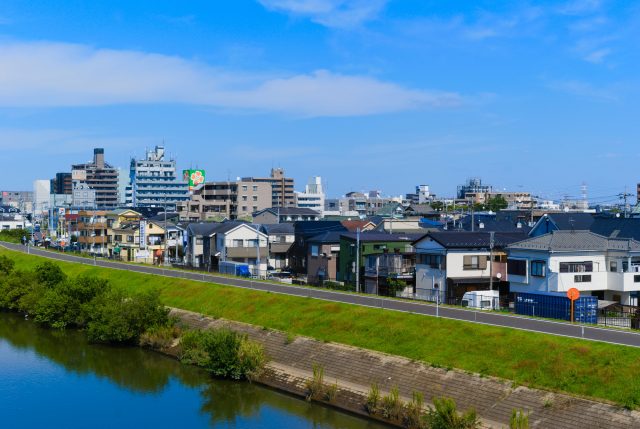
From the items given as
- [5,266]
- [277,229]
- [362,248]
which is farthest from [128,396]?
[277,229]

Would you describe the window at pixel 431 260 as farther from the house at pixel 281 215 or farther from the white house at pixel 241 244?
the house at pixel 281 215

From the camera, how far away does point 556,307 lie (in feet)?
107

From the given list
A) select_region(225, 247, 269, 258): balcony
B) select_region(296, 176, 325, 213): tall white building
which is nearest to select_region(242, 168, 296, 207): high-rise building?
select_region(296, 176, 325, 213): tall white building

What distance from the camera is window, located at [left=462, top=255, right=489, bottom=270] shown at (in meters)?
42.7

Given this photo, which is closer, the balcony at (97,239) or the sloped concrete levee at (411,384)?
the sloped concrete levee at (411,384)

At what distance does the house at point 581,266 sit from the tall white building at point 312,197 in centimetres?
11580

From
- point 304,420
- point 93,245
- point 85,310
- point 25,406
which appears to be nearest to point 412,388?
point 304,420

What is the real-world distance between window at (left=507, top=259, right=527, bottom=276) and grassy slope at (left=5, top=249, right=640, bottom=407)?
9429mm

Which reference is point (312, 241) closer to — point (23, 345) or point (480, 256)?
point (480, 256)

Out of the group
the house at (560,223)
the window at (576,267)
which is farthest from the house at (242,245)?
the window at (576,267)

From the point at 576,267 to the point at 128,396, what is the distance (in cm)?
2347

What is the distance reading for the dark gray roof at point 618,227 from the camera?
4750cm

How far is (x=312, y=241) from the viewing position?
5769 cm

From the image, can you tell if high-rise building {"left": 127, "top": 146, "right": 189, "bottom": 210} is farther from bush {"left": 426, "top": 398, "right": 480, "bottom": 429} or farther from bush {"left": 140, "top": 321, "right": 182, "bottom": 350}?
bush {"left": 426, "top": 398, "right": 480, "bottom": 429}
